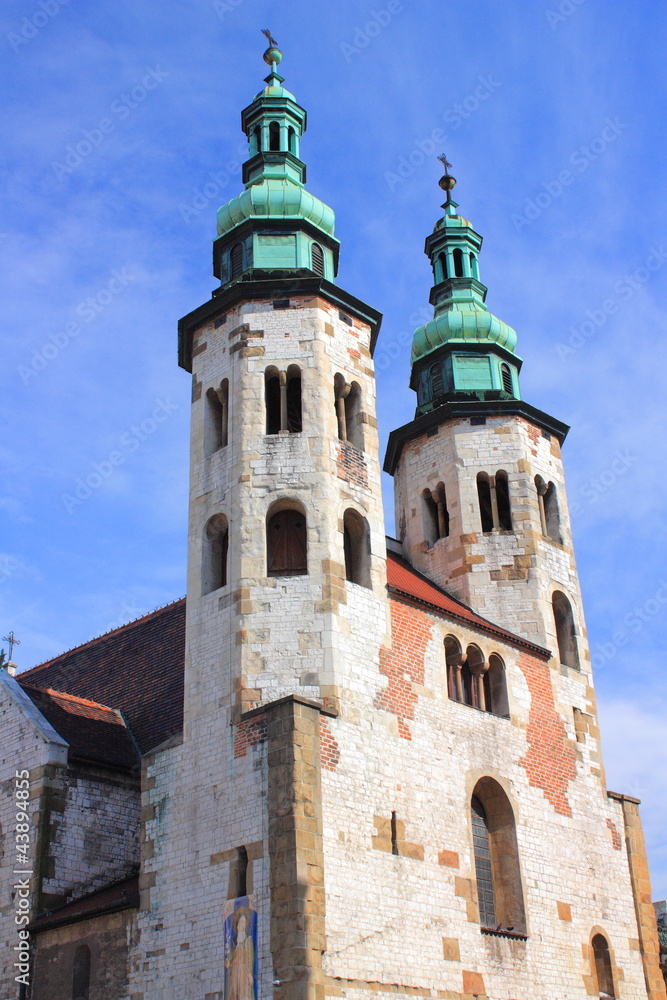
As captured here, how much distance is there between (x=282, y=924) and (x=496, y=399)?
17.2 metres

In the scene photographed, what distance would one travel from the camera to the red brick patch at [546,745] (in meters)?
23.9

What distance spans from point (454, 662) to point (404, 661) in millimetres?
1972

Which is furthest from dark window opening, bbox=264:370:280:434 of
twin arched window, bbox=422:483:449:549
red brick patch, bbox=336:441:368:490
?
twin arched window, bbox=422:483:449:549

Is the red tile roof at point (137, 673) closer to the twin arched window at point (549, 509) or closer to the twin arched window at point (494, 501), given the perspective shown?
the twin arched window at point (494, 501)

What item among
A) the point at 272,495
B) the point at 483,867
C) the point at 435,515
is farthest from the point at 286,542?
the point at 435,515

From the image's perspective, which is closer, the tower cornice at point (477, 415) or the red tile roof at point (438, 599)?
the red tile roof at point (438, 599)

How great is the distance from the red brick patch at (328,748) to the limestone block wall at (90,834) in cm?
627

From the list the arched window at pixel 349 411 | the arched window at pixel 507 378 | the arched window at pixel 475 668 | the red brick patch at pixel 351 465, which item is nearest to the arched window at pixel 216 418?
the arched window at pixel 349 411

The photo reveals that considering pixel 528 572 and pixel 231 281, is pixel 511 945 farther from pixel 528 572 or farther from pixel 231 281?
pixel 231 281

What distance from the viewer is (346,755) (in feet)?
63.1

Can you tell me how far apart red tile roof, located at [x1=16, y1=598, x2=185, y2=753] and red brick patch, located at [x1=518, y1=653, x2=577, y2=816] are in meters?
7.71

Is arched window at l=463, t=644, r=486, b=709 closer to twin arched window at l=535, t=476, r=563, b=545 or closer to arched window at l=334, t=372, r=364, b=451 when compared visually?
arched window at l=334, t=372, r=364, b=451

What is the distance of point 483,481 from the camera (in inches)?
1160

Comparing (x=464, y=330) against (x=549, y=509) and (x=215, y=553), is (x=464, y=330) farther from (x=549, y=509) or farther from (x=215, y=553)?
(x=215, y=553)
